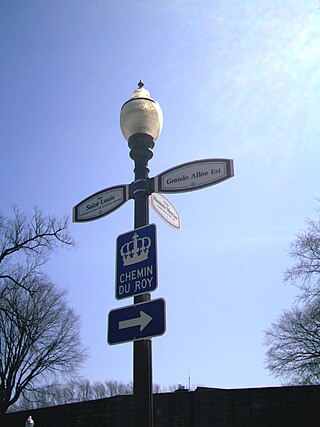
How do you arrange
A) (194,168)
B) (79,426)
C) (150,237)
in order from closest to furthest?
(150,237) < (194,168) < (79,426)

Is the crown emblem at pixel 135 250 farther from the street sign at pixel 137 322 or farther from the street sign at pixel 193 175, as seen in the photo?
the street sign at pixel 193 175

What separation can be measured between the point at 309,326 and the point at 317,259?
4.46 meters

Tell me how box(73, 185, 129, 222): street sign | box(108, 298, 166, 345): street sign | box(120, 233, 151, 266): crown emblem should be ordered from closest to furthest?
1. box(108, 298, 166, 345): street sign
2. box(120, 233, 151, 266): crown emblem
3. box(73, 185, 129, 222): street sign

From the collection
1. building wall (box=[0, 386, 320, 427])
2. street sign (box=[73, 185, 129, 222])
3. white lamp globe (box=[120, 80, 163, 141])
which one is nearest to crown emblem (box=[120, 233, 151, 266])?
street sign (box=[73, 185, 129, 222])

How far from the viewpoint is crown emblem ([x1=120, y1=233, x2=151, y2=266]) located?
464cm

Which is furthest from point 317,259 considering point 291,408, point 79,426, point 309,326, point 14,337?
point 14,337

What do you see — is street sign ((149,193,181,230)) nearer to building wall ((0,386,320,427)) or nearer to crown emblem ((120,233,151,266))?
crown emblem ((120,233,151,266))

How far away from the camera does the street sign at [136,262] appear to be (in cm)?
449

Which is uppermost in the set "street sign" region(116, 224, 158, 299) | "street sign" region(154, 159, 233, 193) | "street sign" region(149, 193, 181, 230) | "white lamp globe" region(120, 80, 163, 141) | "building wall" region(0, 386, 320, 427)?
"white lamp globe" region(120, 80, 163, 141)

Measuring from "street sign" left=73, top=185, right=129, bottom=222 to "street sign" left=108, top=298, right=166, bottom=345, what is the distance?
4.00 feet

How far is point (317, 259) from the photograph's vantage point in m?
21.6

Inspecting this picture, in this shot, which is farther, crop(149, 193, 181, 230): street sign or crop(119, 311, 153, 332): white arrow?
crop(149, 193, 181, 230): street sign

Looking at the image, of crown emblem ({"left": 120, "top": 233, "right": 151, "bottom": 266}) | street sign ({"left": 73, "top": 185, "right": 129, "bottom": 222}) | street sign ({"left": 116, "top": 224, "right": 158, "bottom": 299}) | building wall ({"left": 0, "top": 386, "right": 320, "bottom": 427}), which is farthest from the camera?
building wall ({"left": 0, "top": 386, "right": 320, "bottom": 427})

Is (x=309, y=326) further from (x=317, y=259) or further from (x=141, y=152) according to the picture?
(x=141, y=152)
